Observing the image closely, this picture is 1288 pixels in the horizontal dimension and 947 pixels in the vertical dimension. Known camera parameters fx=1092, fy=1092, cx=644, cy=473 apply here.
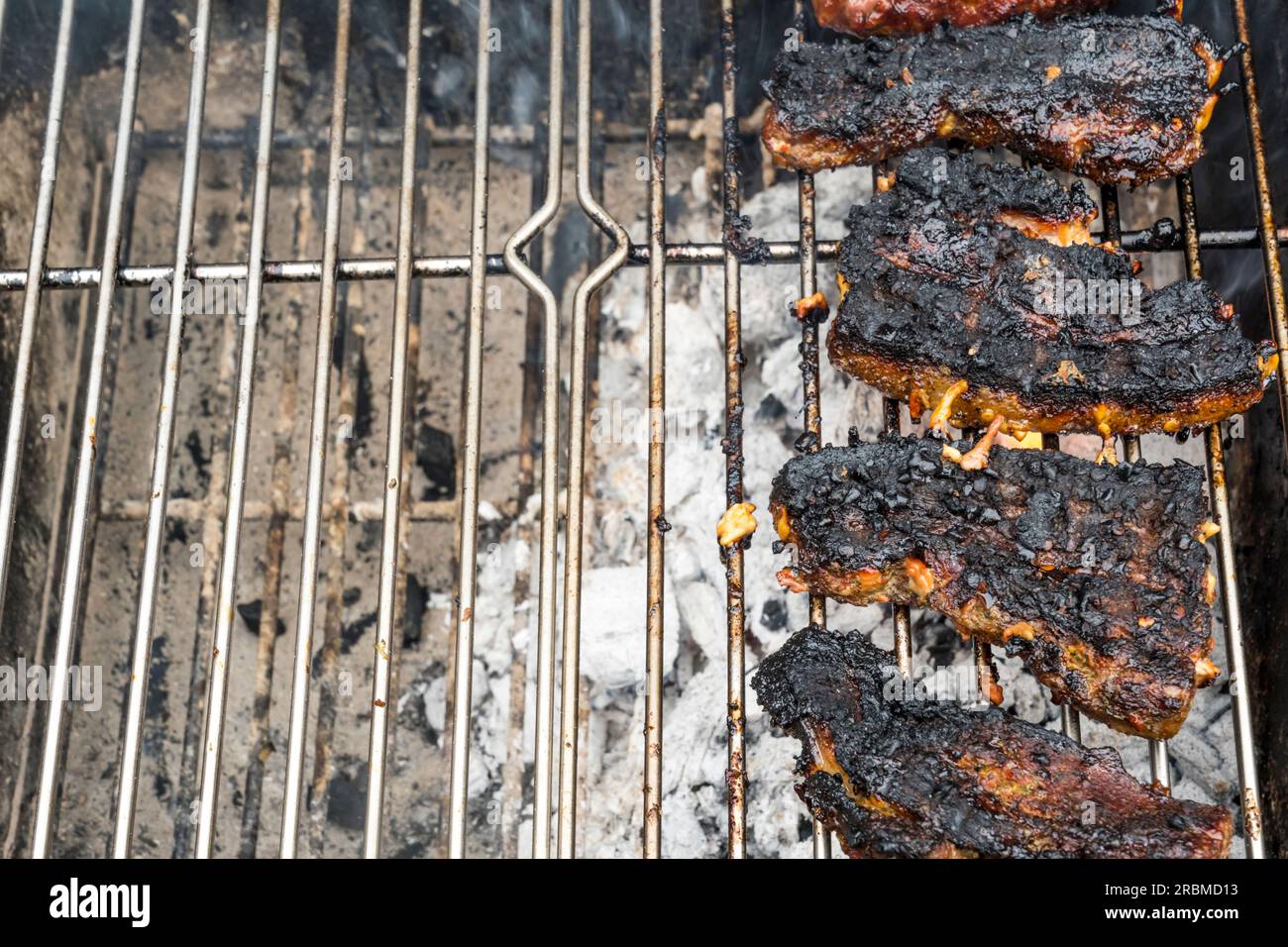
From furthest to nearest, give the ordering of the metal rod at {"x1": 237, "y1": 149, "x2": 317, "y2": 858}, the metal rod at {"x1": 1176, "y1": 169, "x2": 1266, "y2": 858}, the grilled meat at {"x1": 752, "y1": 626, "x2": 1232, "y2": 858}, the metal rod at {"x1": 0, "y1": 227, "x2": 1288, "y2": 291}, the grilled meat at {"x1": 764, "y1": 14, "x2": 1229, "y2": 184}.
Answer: the metal rod at {"x1": 237, "y1": 149, "x2": 317, "y2": 858}, the metal rod at {"x1": 0, "y1": 227, "x2": 1288, "y2": 291}, the grilled meat at {"x1": 764, "y1": 14, "x2": 1229, "y2": 184}, the metal rod at {"x1": 1176, "y1": 169, "x2": 1266, "y2": 858}, the grilled meat at {"x1": 752, "y1": 626, "x2": 1232, "y2": 858}

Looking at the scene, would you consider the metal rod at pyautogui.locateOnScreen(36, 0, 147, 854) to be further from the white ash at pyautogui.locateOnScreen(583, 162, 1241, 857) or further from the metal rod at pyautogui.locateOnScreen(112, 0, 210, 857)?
the white ash at pyautogui.locateOnScreen(583, 162, 1241, 857)

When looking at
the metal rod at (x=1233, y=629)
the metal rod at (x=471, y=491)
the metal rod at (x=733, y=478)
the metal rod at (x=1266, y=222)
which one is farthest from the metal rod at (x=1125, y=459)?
the metal rod at (x=471, y=491)

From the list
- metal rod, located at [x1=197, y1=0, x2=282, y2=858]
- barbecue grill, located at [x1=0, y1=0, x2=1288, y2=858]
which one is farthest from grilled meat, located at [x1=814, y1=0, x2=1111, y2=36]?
metal rod, located at [x1=197, y1=0, x2=282, y2=858]

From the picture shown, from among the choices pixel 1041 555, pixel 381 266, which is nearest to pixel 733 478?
pixel 1041 555

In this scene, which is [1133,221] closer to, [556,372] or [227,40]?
[556,372]
